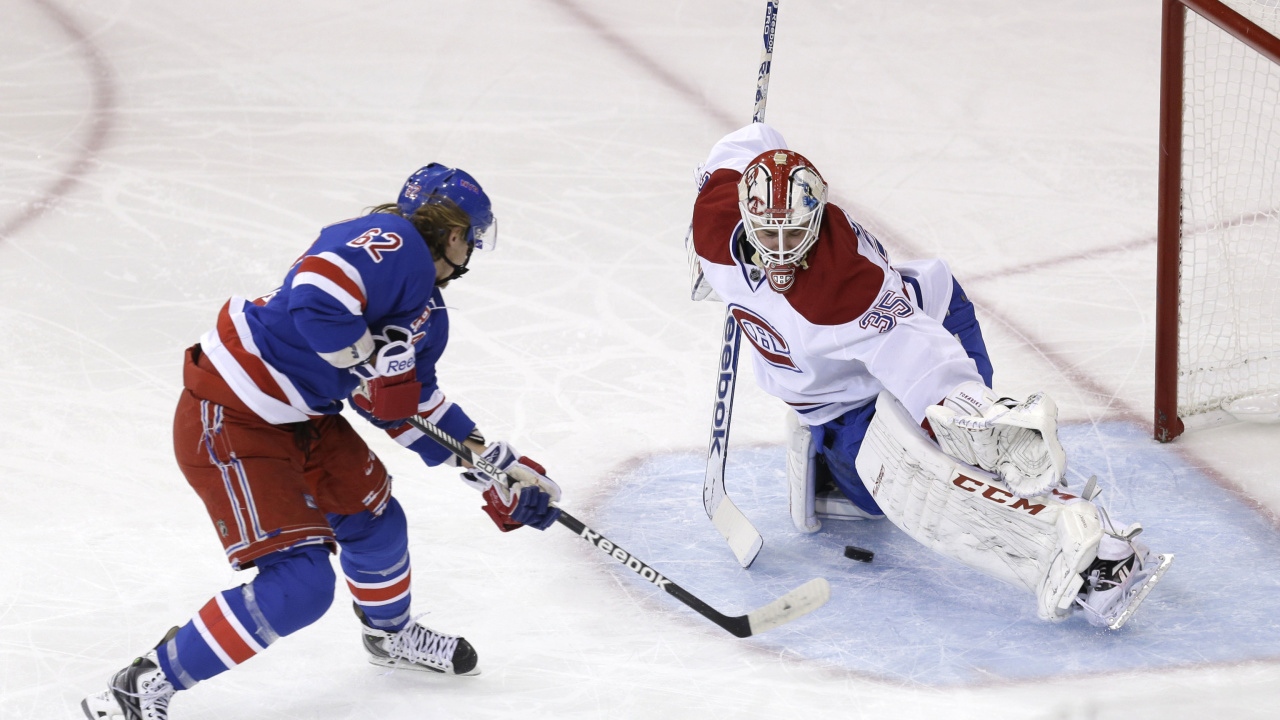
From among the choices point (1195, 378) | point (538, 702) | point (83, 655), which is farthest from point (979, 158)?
point (83, 655)

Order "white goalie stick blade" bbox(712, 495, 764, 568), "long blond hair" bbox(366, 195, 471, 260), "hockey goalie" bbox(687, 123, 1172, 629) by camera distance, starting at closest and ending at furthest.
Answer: "long blond hair" bbox(366, 195, 471, 260) → "hockey goalie" bbox(687, 123, 1172, 629) → "white goalie stick blade" bbox(712, 495, 764, 568)

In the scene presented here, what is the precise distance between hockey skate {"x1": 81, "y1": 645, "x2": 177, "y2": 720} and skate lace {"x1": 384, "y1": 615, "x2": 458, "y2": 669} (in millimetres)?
448

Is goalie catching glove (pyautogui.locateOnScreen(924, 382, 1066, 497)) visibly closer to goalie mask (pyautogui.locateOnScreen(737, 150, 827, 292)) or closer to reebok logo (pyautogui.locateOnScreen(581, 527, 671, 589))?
goalie mask (pyautogui.locateOnScreen(737, 150, 827, 292))

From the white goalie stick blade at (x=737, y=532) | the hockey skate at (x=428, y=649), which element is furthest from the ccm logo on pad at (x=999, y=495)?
the hockey skate at (x=428, y=649)

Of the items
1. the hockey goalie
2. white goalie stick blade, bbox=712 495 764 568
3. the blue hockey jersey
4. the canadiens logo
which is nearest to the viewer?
the blue hockey jersey

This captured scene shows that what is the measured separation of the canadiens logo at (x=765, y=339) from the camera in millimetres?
2744

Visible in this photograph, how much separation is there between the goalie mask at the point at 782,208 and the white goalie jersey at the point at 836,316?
6cm

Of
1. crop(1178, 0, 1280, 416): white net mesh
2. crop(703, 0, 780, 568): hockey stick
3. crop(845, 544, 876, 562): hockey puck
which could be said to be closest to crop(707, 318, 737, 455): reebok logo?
crop(703, 0, 780, 568): hockey stick

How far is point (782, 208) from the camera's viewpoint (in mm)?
2496

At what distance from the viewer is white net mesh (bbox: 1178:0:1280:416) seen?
3422mm

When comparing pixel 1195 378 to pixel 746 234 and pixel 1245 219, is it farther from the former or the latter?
pixel 746 234

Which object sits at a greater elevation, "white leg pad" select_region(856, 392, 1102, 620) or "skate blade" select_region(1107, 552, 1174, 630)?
"white leg pad" select_region(856, 392, 1102, 620)

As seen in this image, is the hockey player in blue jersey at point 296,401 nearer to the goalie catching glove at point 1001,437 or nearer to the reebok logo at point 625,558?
the reebok logo at point 625,558

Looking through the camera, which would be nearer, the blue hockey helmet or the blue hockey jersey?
the blue hockey jersey
